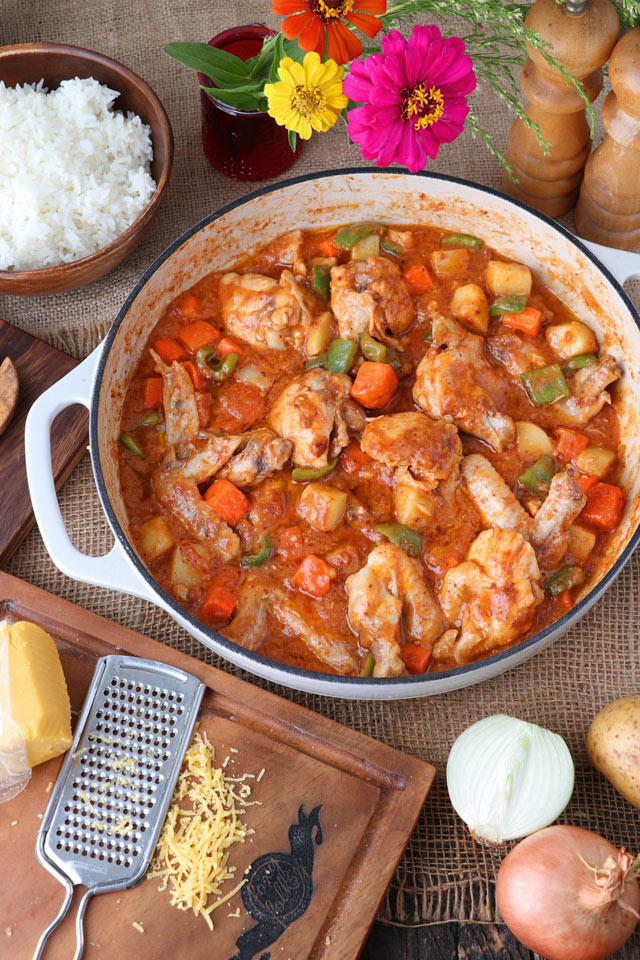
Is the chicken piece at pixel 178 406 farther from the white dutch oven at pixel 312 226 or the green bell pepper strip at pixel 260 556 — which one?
the green bell pepper strip at pixel 260 556

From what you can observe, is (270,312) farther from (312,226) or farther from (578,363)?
(578,363)

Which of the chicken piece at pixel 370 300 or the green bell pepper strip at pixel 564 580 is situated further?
the chicken piece at pixel 370 300

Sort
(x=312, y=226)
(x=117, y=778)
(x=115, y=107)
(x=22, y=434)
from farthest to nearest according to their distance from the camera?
1. (x=115, y=107)
2. (x=312, y=226)
3. (x=22, y=434)
4. (x=117, y=778)

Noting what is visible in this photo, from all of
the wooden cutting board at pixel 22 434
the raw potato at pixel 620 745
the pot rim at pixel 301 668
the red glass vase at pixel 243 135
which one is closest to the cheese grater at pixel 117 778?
the pot rim at pixel 301 668

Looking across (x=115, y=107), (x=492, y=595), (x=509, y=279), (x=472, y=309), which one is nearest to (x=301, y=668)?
(x=492, y=595)

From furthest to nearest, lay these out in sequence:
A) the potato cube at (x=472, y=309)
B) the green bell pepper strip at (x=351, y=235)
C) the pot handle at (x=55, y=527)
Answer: the green bell pepper strip at (x=351, y=235), the potato cube at (x=472, y=309), the pot handle at (x=55, y=527)

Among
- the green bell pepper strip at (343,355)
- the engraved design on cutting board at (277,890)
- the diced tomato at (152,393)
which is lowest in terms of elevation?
the engraved design on cutting board at (277,890)

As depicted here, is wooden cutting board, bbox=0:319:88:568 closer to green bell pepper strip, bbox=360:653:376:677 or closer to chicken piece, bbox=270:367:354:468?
chicken piece, bbox=270:367:354:468

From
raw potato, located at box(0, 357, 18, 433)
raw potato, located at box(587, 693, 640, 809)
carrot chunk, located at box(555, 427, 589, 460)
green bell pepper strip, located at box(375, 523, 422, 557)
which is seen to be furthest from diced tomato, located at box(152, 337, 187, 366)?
raw potato, located at box(587, 693, 640, 809)
